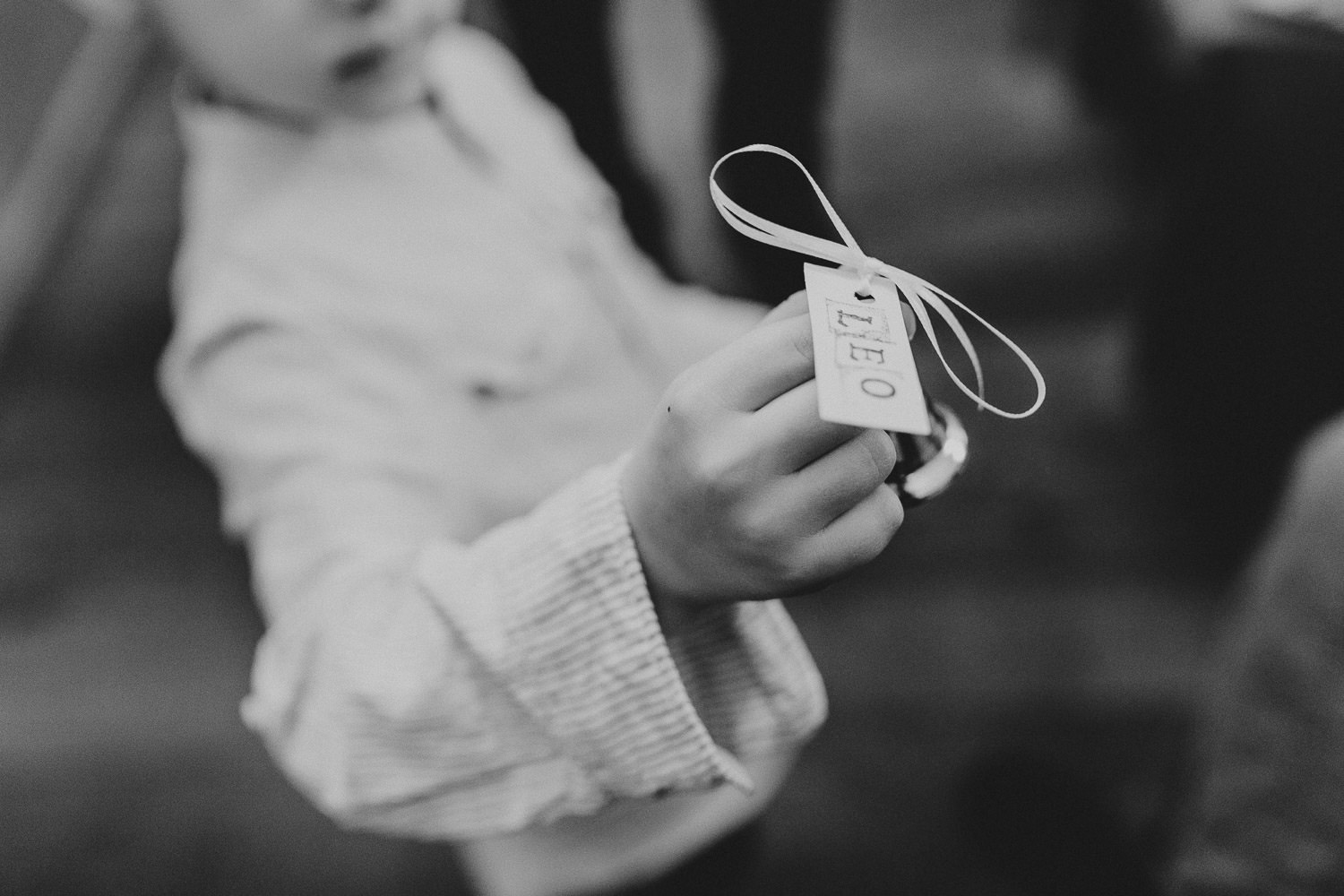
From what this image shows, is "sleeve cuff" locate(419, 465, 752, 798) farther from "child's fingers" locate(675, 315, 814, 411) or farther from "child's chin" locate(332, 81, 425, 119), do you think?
"child's chin" locate(332, 81, 425, 119)

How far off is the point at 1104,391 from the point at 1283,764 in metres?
0.51

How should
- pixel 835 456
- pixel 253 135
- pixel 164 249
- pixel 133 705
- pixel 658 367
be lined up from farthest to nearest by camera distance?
pixel 164 249, pixel 133 705, pixel 658 367, pixel 253 135, pixel 835 456

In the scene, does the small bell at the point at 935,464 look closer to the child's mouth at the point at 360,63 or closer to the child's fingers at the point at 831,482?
the child's fingers at the point at 831,482

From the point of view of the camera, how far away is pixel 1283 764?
0.56 metres

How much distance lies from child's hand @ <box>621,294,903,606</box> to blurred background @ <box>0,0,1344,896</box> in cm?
50

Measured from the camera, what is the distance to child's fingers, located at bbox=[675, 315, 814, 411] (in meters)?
0.29

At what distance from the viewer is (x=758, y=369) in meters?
0.29

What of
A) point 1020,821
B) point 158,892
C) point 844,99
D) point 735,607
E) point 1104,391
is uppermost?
point 735,607

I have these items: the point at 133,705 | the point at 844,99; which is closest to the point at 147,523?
the point at 133,705

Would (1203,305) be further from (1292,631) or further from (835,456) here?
(835,456)

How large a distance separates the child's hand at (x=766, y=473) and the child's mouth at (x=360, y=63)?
29 cm

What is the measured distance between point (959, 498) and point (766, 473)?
0.72 metres

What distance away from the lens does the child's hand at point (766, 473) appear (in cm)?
29

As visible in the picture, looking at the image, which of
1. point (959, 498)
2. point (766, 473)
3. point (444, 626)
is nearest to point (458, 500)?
point (444, 626)
